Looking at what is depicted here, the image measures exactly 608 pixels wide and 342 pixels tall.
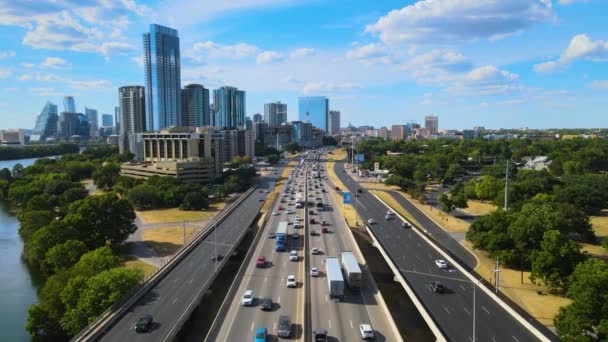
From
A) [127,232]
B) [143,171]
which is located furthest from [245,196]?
[127,232]

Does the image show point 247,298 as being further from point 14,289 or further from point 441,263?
A: point 14,289

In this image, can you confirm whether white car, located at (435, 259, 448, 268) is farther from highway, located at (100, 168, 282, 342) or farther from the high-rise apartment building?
the high-rise apartment building

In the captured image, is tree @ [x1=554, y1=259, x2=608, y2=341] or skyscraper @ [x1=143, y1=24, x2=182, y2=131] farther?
skyscraper @ [x1=143, y1=24, x2=182, y2=131]

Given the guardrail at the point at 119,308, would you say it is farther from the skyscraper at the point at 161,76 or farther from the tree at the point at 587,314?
the skyscraper at the point at 161,76

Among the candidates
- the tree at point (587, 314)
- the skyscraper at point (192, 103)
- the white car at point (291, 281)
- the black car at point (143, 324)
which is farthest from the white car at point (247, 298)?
the skyscraper at point (192, 103)

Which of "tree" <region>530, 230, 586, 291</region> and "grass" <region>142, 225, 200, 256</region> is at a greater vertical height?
"tree" <region>530, 230, 586, 291</region>

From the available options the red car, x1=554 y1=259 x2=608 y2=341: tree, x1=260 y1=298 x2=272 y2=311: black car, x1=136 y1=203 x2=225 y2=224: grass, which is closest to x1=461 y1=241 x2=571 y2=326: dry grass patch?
x1=554 y1=259 x2=608 y2=341: tree
